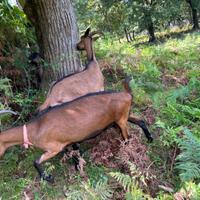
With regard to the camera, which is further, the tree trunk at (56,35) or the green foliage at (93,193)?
the tree trunk at (56,35)

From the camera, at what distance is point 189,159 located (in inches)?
163

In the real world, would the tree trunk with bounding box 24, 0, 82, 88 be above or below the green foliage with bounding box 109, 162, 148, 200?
above

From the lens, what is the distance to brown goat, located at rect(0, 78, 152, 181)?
429cm

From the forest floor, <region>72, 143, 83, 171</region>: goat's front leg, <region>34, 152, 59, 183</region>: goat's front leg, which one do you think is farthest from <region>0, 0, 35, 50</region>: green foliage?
<region>34, 152, 59, 183</region>: goat's front leg

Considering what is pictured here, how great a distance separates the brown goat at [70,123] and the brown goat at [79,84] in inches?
22.8

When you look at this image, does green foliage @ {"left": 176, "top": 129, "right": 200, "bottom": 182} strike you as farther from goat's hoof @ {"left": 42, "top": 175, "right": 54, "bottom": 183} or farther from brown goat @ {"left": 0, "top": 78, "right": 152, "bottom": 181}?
goat's hoof @ {"left": 42, "top": 175, "right": 54, "bottom": 183}

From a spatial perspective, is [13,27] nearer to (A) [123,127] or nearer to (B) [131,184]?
(A) [123,127]

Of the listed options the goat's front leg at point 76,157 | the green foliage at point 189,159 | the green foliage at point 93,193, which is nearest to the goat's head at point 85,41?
the goat's front leg at point 76,157

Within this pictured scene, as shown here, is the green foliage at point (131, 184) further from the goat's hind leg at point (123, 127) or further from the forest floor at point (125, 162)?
the goat's hind leg at point (123, 127)

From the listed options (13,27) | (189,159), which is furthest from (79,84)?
(13,27)

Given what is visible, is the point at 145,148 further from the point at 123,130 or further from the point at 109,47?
the point at 109,47

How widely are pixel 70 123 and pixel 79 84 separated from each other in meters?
1.09

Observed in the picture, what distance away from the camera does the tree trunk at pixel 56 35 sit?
6043mm

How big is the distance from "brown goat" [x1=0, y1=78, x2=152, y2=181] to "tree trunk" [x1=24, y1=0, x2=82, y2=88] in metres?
1.72
